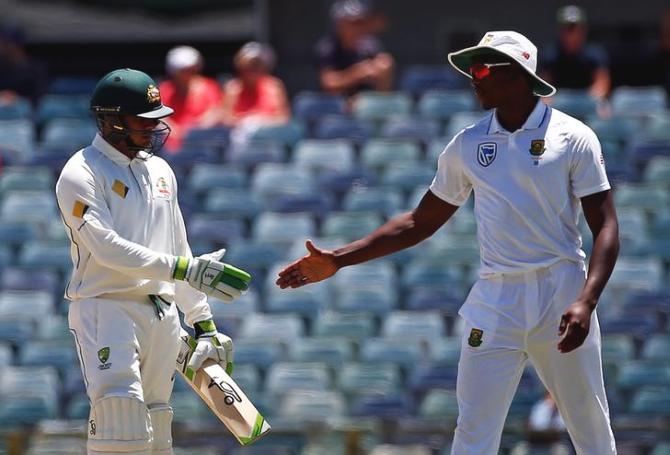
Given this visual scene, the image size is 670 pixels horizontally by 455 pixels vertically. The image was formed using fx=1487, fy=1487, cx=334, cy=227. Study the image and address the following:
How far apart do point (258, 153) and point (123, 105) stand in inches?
219

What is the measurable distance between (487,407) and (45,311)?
215 inches

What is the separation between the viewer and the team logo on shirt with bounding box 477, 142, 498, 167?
566 centimetres

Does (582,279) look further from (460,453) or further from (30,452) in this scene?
(30,452)

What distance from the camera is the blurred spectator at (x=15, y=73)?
13203 millimetres

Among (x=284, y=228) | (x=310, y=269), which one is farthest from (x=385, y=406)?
(x=310, y=269)

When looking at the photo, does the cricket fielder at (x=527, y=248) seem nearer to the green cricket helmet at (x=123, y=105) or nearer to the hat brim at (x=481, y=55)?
the hat brim at (x=481, y=55)

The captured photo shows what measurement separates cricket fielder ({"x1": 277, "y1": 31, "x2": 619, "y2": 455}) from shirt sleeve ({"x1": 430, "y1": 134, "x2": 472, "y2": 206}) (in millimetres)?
73

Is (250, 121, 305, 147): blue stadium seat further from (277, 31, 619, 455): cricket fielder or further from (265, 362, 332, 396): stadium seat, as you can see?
(277, 31, 619, 455): cricket fielder

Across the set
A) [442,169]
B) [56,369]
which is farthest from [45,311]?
[442,169]

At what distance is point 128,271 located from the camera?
19.0 ft

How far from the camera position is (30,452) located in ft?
27.1

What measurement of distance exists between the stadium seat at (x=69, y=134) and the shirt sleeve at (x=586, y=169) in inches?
281

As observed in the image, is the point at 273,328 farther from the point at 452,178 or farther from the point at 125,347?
the point at 452,178

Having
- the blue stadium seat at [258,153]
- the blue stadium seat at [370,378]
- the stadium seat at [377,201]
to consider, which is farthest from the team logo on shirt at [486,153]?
the blue stadium seat at [258,153]
